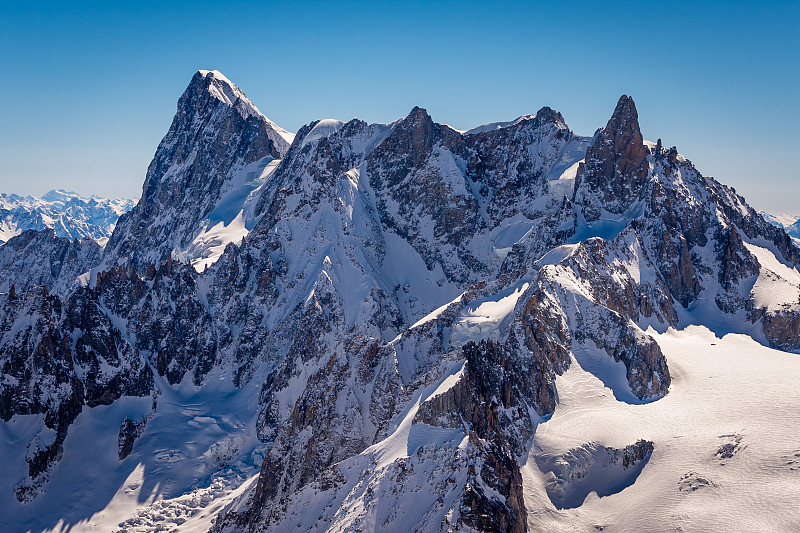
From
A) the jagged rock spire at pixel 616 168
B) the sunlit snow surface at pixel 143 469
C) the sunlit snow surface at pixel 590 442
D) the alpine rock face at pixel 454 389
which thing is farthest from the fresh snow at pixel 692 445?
the sunlit snow surface at pixel 143 469

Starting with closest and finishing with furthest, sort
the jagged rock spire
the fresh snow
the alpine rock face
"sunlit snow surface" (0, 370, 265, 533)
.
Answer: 1. the fresh snow
2. the alpine rock face
3. "sunlit snow surface" (0, 370, 265, 533)
4. the jagged rock spire

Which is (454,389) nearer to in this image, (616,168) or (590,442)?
(590,442)

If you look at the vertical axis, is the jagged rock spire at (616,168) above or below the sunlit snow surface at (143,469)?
above

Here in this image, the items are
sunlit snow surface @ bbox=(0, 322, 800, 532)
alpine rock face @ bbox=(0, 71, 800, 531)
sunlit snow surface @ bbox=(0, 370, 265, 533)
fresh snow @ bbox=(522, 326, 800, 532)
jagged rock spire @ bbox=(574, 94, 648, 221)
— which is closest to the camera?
fresh snow @ bbox=(522, 326, 800, 532)

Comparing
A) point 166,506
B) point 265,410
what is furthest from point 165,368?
point 166,506

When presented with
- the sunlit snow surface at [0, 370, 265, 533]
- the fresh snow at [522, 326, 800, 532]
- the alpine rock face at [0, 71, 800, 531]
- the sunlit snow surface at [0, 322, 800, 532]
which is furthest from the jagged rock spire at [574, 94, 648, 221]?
the sunlit snow surface at [0, 370, 265, 533]

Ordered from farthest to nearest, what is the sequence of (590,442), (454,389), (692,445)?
(454,389), (590,442), (692,445)

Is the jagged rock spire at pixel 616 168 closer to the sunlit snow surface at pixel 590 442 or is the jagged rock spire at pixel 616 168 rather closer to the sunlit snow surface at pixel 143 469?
the sunlit snow surface at pixel 590 442

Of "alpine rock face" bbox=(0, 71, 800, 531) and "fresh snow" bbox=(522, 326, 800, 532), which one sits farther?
"alpine rock face" bbox=(0, 71, 800, 531)

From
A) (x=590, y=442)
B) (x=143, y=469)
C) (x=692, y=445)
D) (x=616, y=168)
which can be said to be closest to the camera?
(x=692, y=445)

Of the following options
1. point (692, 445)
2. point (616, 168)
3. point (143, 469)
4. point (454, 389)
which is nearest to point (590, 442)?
point (692, 445)

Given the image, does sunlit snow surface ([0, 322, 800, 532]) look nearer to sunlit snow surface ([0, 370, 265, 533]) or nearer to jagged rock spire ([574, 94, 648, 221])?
sunlit snow surface ([0, 370, 265, 533])

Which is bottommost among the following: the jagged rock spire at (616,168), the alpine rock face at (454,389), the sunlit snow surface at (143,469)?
the sunlit snow surface at (143,469)
